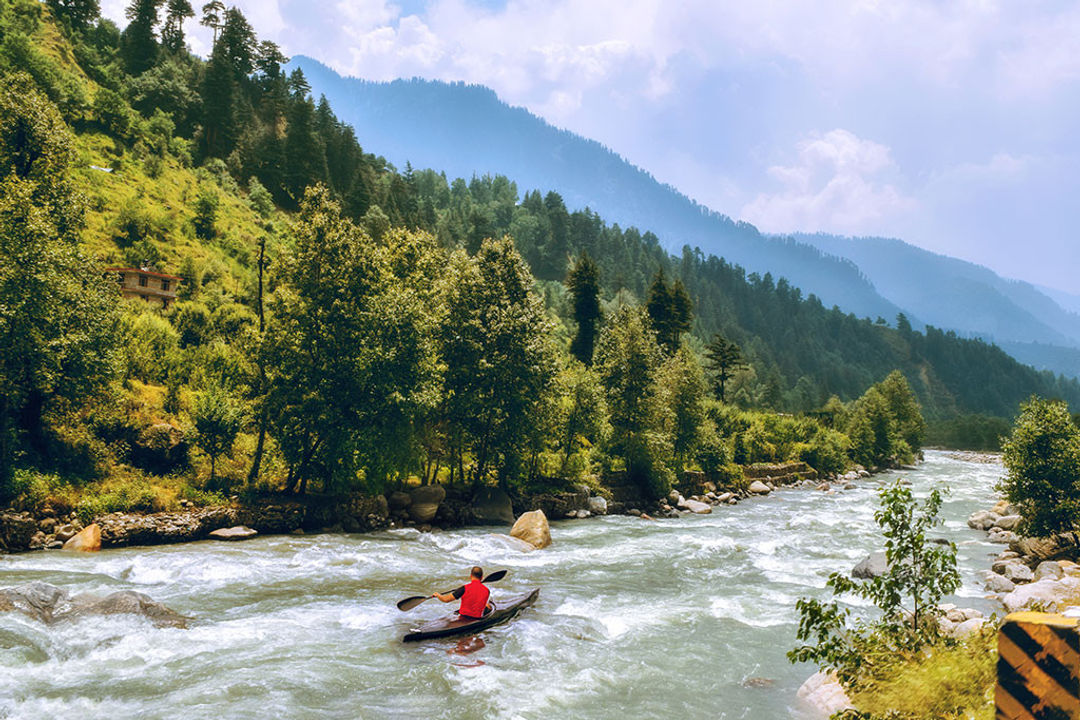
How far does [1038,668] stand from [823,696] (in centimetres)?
850

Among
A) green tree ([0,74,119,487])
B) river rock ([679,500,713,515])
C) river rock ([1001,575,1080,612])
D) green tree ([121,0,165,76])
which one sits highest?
green tree ([121,0,165,76])

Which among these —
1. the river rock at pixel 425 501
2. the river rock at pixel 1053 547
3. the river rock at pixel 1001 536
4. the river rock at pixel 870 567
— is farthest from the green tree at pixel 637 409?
the river rock at pixel 1053 547

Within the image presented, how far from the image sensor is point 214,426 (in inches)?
1044

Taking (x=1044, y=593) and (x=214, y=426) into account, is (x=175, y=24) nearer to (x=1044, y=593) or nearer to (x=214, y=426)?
(x=214, y=426)

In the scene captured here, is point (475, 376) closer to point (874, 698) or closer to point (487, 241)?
point (487, 241)

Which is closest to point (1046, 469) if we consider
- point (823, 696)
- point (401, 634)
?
point (823, 696)

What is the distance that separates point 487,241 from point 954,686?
98.1 feet

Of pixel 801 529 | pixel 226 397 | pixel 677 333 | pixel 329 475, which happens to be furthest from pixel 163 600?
pixel 677 333

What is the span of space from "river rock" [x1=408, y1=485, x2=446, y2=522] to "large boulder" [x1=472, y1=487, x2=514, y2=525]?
1.93 metres

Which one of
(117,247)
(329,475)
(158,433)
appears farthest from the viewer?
(117,247)

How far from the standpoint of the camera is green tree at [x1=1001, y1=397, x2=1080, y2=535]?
2144 cm

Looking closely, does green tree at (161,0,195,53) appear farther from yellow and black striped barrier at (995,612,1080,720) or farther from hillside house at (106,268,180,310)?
yellow and black striped barrier at (995,612,1080,720)

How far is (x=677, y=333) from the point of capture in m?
70.6

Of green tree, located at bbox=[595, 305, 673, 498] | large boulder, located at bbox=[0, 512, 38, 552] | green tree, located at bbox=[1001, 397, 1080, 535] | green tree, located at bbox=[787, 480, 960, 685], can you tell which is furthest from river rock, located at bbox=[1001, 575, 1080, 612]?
large boulder, located at bbox=[0, 512, 38, 552]
